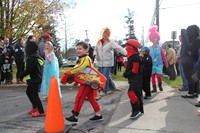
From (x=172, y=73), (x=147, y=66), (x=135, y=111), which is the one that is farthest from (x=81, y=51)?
(x=172, y=73)

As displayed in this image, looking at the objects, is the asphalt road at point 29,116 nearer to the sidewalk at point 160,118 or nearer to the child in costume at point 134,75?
the sidewalk at point 160,118

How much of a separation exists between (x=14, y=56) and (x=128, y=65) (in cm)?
709

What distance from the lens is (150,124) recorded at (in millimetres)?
5102

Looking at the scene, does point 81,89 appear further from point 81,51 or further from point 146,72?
point 146,72

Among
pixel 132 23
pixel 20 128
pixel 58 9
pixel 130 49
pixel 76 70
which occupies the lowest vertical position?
pixel 20 128

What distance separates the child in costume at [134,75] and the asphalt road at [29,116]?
2.06 ft

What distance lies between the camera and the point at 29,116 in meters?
6.20

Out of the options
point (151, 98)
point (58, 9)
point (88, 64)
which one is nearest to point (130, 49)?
point (88, 64)

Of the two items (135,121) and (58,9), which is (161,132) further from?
(58,9)

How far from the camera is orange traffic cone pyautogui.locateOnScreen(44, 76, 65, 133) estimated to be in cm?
474

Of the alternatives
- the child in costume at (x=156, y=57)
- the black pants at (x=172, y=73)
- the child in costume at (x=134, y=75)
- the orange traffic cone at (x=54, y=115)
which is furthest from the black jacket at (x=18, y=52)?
the orange traffic cone at (x=54, y=115)

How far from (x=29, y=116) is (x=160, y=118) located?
2763 mm

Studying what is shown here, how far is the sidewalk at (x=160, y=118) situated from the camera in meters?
4.80

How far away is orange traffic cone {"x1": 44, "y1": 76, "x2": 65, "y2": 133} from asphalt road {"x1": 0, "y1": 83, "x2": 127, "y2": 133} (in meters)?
0.24
